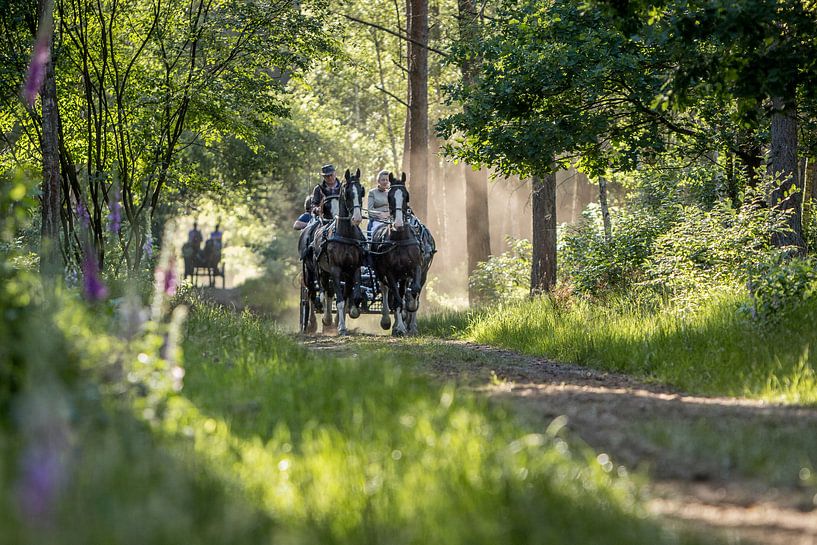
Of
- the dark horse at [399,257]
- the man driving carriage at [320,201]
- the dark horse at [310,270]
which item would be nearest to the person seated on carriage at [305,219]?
the man driving carriage at [320,201]

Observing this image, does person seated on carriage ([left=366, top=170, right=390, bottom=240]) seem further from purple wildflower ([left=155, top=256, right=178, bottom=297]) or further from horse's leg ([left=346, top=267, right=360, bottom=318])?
purple wildflower ([left=155, top=256, right=178, bottom=297])

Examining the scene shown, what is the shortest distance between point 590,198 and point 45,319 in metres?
42.3

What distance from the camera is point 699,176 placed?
62.8 feet

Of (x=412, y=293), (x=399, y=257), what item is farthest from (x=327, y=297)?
(x=399, y=257)

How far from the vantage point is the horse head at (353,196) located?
1622 centimetres

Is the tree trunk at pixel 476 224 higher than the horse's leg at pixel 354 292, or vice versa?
the tree trunk at pixel 476 224

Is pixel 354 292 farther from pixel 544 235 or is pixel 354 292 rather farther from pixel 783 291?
pixel 783 291

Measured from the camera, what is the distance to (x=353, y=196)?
16.3 m

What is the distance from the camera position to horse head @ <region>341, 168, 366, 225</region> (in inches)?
639

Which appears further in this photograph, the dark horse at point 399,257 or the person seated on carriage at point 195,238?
the person seated on carriage at point 195,238

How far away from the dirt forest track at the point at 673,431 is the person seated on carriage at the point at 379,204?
7.13 m

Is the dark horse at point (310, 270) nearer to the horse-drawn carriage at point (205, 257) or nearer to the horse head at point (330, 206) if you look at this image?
the horse head at point (330, 206)

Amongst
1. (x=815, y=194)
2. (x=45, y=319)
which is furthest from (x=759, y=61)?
(x=815, y=194)

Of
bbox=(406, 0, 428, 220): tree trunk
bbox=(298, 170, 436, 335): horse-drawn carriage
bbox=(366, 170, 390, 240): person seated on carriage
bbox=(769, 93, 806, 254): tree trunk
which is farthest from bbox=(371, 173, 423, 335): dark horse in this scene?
bbox=(406, 0, 428, 220): tree trunk
